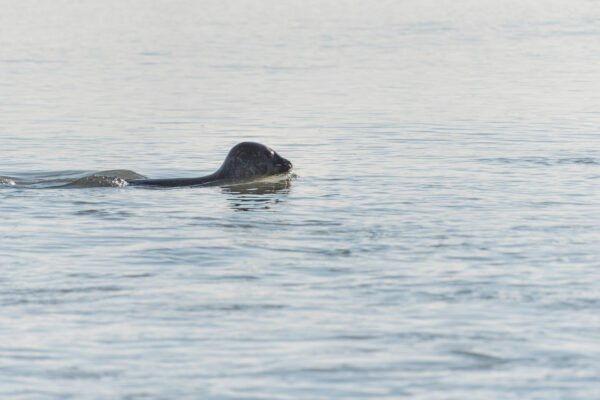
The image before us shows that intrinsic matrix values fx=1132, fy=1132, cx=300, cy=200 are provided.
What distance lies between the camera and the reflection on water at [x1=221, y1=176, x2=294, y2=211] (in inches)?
525

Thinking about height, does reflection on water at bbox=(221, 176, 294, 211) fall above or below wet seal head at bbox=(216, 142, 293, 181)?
below

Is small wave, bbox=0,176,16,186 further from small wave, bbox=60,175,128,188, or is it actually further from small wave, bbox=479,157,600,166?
small wave, bbox=479,157,600,166

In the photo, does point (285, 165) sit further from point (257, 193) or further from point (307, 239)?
point (307, 239)

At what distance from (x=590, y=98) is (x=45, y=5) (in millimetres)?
45415

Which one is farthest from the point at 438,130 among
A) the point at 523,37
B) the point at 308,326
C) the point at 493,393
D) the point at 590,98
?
the point at 523,37

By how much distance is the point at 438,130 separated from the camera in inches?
796

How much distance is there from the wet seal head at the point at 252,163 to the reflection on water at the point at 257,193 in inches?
6.6

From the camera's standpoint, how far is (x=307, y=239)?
10898 mm

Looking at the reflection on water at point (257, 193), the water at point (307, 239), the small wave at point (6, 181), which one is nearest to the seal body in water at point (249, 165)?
the reflection on water at point (257, 193)

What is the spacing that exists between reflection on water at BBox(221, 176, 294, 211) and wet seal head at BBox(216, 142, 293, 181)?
0.17m

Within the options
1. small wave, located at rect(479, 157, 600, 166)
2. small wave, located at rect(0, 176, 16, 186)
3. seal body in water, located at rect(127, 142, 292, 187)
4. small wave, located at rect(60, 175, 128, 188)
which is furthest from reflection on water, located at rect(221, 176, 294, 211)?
small wave, located at rect(479, 157, 600, 166)

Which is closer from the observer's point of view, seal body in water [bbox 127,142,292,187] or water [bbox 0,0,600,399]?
water [bbox 0,0,600,399]

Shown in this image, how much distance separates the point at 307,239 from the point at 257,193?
3.65 metres

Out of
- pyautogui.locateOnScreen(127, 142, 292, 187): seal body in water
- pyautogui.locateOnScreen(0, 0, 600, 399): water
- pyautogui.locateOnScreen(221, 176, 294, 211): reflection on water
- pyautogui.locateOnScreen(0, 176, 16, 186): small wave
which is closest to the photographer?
pyautogui.locateOnScreen(0, 0, 600, 399): water
